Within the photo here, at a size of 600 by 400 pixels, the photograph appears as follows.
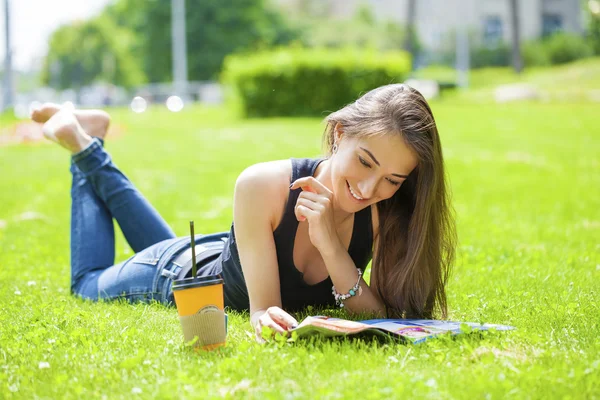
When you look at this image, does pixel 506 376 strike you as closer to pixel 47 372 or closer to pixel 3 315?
pixel 47 372

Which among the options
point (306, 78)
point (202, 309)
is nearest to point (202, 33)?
point (306, 78)

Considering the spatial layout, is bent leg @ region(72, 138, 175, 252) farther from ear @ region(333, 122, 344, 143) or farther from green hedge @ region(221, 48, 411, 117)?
green hedge @ region(221, 48, 411, 117)

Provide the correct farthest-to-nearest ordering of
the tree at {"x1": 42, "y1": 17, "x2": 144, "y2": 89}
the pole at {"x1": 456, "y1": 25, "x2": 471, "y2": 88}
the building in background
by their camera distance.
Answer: the tree at {"x1": 42, "y1": 17, "x2": 144, "y2": 89}
the building in background
the pole at {"x1": 456, "y1": 25, "x2": 471, "y2": 88}

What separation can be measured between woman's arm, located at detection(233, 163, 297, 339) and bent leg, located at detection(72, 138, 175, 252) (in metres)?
1.63

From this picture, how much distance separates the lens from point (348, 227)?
382 cm

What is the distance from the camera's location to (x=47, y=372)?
9.98 ft

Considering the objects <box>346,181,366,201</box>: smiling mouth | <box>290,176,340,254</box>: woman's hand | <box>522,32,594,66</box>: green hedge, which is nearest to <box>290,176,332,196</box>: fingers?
<box>290,176,340,254</box>: woman's hand

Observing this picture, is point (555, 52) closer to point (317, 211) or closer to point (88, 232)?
point (88, 232)

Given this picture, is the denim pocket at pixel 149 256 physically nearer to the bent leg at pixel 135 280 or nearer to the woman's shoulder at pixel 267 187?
the bent leg at pixel 135 280

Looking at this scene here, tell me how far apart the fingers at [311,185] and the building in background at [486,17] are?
51638mm

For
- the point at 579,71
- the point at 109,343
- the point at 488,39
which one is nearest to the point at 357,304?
the point at 109,343

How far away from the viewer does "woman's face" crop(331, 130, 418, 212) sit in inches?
131

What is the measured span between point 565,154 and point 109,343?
11.9 meters

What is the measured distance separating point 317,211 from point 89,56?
60.4 meters
